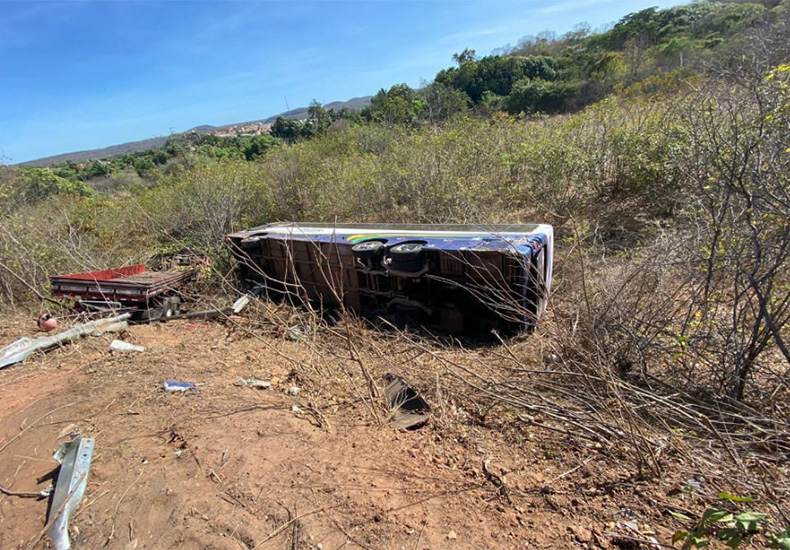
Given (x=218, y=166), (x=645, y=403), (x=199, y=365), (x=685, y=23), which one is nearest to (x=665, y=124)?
(x=645, y=403)

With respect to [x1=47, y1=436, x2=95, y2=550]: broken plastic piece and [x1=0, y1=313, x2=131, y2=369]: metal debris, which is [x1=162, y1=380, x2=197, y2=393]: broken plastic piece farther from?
[x1=0, y1=313, x2=131, y2=369]: metal debris

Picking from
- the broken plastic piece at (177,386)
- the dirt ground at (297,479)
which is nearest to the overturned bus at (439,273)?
the broken plastic piece at (177,386)

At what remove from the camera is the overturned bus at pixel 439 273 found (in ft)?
14.4

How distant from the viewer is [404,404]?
3.22 metres

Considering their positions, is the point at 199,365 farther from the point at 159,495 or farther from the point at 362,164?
the point at 362,164

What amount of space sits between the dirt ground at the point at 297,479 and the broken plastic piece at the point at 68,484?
0.05 meters

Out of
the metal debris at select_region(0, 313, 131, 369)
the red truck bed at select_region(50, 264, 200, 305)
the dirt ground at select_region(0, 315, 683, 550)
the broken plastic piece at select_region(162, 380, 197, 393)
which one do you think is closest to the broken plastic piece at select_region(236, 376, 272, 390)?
the dirt ground at select_region(0, 315, 683, 550)

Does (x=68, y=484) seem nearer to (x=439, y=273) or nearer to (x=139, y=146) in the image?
(x=439, y=273)

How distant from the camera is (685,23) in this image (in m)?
34.5

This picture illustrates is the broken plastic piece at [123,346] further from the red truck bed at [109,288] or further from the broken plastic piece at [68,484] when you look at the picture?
the broken plastic piece at [68,484]

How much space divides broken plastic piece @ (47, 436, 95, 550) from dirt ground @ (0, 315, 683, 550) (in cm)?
5

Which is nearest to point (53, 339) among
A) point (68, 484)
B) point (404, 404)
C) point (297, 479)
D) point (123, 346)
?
point (123, 346)

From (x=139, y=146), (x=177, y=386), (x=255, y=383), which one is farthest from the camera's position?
(x=139, y=146)

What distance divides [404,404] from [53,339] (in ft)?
15.0
